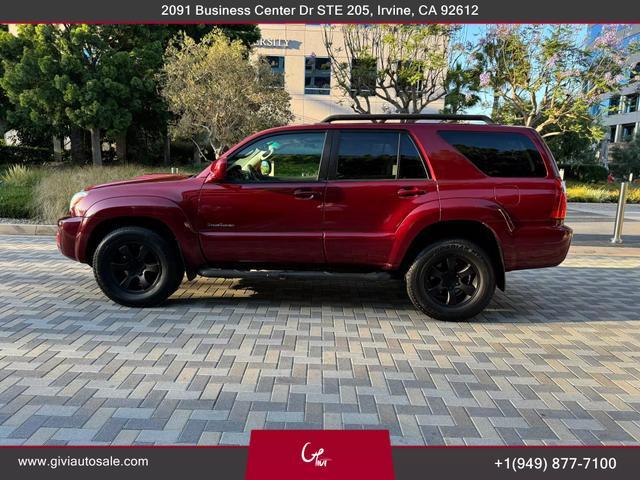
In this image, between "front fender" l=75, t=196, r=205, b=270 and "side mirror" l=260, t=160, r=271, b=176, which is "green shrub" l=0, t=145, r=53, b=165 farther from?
"side mirror" l=260, t=160, r=271, b=176

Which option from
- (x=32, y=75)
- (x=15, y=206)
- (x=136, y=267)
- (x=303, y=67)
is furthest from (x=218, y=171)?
(x=303, y=67)

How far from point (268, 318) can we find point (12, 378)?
227 cm

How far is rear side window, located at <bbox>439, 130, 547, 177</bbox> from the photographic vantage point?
16.2ft

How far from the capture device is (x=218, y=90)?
14.8 m

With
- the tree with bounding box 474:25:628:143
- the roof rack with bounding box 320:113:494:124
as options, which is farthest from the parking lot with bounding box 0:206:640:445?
the tree with bounding box 474:25:628:143

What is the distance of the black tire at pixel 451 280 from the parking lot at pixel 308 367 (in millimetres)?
189

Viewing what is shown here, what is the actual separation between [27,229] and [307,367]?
8.24 meters

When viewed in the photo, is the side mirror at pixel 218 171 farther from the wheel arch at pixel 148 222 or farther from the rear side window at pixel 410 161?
the rear side window at pixel 410 161

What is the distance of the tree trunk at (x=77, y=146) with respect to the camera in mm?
27581

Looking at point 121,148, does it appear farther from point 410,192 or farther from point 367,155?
point 410,192

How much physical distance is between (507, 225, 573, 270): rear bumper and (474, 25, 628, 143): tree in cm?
865

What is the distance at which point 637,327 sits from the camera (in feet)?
16.6
